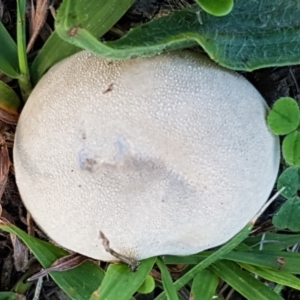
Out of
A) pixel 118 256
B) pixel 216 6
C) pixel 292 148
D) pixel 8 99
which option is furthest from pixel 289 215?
pixel 8 99

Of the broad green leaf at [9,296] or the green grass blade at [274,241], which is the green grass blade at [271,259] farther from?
the broad green leaf at [9,296]

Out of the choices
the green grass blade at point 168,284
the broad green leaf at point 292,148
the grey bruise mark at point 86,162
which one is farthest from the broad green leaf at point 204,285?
the grey bruise mark at point 86,162

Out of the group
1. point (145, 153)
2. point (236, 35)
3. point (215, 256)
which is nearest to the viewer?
point (145, 153)

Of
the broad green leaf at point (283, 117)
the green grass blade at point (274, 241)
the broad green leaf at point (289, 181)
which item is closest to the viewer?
the broad green leaf at point (283, 117)

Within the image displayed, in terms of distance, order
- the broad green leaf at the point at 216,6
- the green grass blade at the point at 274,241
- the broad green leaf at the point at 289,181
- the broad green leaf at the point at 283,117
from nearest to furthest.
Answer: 1. the broad green leaf at the point at 216,6
2. the broad green leaf at the point at 283,117
3. the broad green leaf at the point at 289,181
4. the green grass blade at the point at 274,241

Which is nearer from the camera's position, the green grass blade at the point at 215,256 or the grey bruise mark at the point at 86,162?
the grey bruise mark at the point at 86,162

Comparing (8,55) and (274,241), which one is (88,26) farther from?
(274,241)
